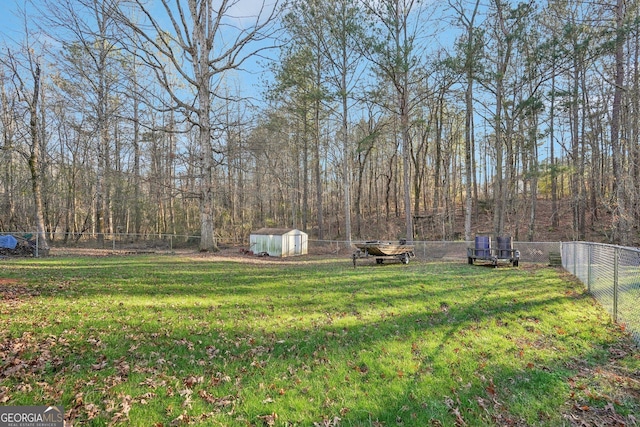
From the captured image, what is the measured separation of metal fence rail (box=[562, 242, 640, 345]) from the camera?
17.4 feet

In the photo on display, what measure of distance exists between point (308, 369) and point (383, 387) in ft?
3.06

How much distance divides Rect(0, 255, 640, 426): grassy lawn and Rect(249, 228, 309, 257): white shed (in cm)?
1300

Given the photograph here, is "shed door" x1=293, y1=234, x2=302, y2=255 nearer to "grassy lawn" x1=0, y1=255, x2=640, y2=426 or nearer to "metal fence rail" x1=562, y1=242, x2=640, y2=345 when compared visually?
"grassy lawn" x1=0, y1=255, x2=640, y2=426

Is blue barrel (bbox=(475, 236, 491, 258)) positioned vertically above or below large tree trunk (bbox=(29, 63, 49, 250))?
below

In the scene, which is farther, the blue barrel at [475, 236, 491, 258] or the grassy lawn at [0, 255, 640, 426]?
the blue barrel at [475, 236, 491, 258]

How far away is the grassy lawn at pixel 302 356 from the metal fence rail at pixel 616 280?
0.33 m

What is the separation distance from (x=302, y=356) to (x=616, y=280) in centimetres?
616

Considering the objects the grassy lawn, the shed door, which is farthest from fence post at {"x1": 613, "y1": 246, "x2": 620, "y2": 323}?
the shed door

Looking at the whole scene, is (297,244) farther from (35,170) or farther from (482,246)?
(35,170)

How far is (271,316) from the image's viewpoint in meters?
5.76

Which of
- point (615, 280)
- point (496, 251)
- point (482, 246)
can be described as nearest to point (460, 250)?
point (482, 246)

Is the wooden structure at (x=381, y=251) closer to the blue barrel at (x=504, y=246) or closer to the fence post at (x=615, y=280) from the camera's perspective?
the blue barrel at (x=504, y=246)

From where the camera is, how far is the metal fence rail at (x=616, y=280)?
529 centimetres

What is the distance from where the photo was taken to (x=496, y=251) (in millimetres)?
13742
